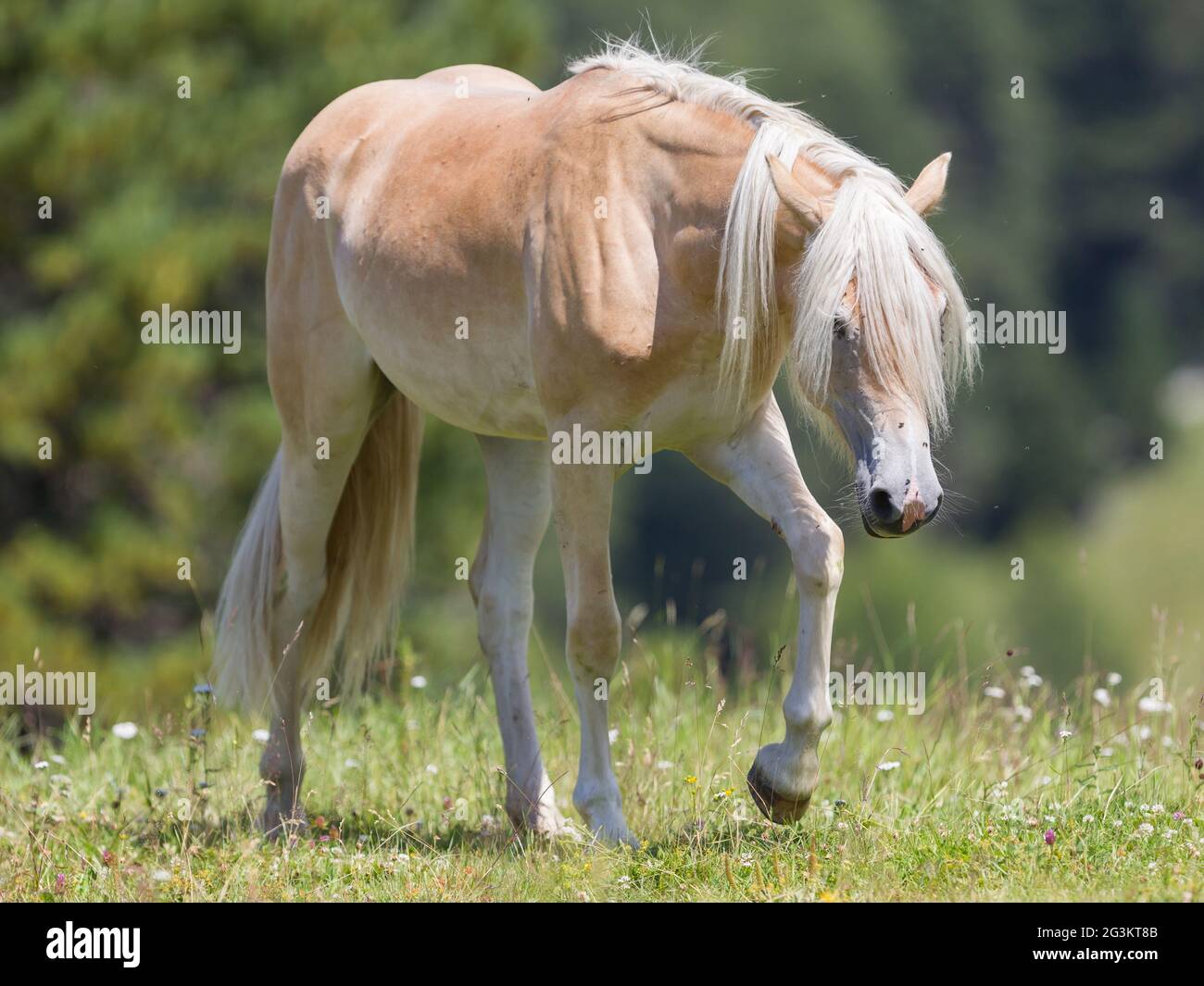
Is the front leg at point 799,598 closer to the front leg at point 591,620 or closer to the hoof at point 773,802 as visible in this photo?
the hoof at point 773,802

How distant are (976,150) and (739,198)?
187 ft

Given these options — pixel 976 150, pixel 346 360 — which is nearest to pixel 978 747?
Answer: pixel 346 360

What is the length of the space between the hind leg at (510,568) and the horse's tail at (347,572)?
39cm

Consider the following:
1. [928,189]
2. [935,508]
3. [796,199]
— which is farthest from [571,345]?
[935,508]

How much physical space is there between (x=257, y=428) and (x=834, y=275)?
12.4 m

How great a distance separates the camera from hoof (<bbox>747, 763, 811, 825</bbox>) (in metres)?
4.54

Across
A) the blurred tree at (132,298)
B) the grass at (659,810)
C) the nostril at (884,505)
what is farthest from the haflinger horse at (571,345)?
the blurred tree at (132,298)

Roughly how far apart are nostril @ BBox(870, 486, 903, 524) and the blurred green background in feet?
0.90

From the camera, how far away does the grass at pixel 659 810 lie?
4.18 meters

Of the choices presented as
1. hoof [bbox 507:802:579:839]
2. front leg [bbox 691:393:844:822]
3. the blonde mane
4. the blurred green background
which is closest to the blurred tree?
the blurred green background

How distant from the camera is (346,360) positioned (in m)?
5.72

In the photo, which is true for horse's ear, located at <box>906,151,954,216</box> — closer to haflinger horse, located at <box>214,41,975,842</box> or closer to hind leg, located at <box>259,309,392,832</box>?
haflinger horse, located at <box>214,41,975,842</box>

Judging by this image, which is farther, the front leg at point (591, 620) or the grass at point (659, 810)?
the front leg at point (591, 620)
